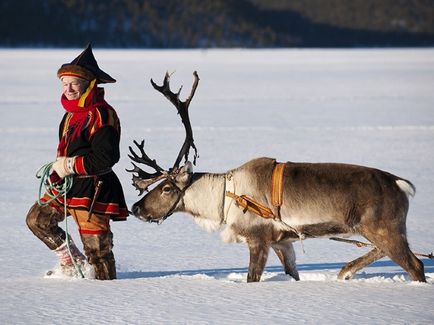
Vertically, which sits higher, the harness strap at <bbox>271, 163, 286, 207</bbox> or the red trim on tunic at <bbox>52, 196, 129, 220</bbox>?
the harness strap at <bbox>271, 163, 286, 207</bbox>

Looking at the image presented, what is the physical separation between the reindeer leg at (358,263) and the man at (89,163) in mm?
1586

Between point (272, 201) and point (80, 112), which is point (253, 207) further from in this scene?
point (80, 112)

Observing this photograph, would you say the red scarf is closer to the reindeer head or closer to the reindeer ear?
the reindeer head

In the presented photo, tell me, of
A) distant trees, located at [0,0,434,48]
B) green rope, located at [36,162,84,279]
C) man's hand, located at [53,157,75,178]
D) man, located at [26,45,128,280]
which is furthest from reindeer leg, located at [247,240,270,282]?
distant trees, located at [0,0,434,48]

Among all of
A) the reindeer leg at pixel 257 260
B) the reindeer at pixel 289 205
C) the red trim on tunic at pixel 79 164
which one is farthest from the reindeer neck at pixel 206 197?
the red trim on tunic at pixel 79 164

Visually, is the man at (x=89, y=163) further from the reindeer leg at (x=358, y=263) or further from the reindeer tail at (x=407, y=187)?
the reindeer tail at (x=407, y=187)

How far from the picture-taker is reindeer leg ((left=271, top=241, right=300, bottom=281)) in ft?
20.7

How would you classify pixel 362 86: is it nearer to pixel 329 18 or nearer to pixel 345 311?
pixel 345 311

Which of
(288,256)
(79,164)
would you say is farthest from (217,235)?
(79,164)

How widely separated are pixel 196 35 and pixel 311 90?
105 metres

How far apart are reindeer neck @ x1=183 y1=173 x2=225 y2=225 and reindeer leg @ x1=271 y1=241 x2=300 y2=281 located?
1.56ft

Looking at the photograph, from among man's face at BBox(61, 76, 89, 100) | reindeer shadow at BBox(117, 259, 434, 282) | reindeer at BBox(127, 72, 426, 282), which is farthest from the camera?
reindeer shadow at BBox(117, 259, 434, 282)

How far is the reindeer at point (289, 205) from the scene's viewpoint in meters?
5.79

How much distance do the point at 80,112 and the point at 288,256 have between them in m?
1.78
